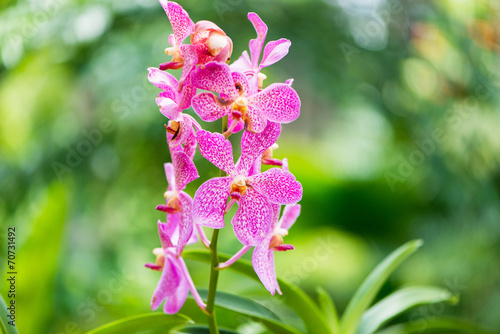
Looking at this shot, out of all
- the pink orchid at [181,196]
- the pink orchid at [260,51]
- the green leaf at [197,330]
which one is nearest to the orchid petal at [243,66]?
the pink orchid at [260,51]

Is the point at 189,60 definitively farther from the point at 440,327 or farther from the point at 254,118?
the point at 440,327

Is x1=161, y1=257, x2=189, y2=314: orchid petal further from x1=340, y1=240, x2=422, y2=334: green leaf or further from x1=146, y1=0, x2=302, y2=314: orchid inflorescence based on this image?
x1=340, y1=240, x2=422, y2=334: green leaf

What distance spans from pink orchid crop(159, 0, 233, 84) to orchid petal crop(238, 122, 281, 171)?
82 mm

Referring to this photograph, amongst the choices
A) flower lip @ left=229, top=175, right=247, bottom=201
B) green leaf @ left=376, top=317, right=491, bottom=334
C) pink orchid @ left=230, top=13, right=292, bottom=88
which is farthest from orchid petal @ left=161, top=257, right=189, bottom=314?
green leaf @ left=376, top=317, right=491, bottom=334

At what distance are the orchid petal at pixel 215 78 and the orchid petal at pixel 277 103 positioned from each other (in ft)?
0.08

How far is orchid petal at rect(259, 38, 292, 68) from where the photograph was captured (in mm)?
484

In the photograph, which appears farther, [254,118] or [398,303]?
[398,303]

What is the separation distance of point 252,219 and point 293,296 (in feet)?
0.60

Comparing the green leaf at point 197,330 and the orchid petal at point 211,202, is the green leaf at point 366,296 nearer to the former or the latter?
the green leaf at point 197,330

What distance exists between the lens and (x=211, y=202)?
457 mm

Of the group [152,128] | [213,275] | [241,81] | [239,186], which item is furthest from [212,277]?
[152,128]

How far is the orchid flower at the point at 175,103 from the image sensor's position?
46cm

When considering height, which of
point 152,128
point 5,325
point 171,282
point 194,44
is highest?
point 152,128

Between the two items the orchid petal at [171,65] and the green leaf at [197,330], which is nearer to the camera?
the orchid petal at [171,65]
